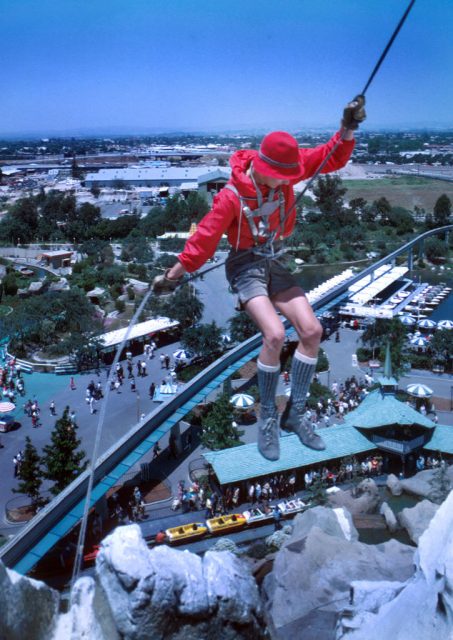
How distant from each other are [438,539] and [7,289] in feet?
114

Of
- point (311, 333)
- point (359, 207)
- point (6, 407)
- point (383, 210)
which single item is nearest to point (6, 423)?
point (6, 407)

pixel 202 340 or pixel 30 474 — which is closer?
pixel 30 474

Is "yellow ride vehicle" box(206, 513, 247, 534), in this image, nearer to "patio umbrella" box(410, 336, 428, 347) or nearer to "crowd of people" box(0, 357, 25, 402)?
"crowd of people" box(0, 357, 25, 402)

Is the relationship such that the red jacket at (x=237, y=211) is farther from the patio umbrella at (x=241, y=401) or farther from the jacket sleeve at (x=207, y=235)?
the patio umbrella at (x=241, y=401)

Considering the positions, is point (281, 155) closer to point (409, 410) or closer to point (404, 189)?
point (409, 410)

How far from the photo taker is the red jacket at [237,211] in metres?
4.50

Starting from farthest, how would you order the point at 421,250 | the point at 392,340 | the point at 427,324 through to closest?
the point at 421,250 < the point at 427,324 < the point at 392,340

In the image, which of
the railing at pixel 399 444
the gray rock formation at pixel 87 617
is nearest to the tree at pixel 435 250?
the railing at pixel 399 444

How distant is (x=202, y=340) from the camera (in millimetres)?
23344

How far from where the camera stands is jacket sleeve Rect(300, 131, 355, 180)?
15.4 ft

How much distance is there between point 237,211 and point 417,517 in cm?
1097

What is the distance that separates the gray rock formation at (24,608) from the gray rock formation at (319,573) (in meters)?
3.96

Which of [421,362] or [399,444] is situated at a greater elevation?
[399,444]

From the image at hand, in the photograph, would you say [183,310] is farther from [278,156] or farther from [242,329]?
[278,156]
